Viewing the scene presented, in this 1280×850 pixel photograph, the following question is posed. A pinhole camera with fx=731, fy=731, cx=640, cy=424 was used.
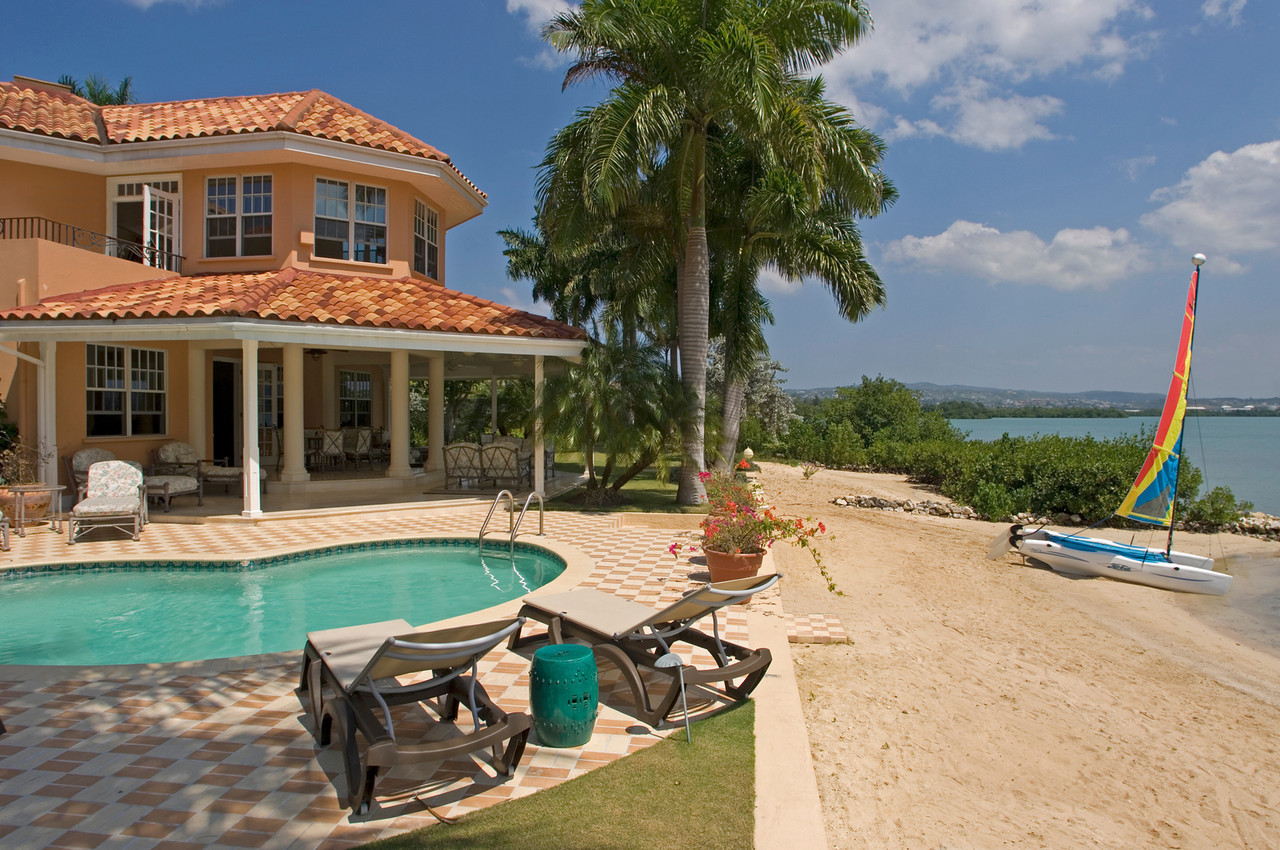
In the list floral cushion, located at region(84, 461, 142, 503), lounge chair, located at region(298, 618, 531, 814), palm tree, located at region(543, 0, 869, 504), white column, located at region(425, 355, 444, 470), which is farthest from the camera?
white column, located at region(425, 355, 444, 470)

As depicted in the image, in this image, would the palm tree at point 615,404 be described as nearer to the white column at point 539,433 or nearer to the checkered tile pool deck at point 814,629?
the white column at point 539,433

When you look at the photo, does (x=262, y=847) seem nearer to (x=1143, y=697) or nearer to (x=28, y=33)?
(x=1143, y=697)

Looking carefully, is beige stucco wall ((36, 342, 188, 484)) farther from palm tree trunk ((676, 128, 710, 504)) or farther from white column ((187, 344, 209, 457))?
palm tree trunk ((676, 128, 710, 504))

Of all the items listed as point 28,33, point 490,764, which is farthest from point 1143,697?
point 28,33

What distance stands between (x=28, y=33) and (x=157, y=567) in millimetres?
16538

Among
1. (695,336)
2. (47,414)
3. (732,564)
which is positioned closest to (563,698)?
(732,564)

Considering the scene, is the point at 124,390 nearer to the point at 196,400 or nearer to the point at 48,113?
the point at 196,400

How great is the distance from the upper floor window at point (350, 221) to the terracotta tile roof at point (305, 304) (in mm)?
769

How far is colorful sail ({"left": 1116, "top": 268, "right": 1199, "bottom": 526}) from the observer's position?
12.8m

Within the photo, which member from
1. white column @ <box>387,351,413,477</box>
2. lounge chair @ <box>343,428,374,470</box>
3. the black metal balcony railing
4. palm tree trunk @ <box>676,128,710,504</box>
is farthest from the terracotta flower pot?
the black metal balcony railing

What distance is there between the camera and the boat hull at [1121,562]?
12031mm

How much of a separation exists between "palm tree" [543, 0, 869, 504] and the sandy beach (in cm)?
700

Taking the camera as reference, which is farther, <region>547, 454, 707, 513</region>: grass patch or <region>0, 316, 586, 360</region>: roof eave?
<region>547, 454, 707, 513</region>: grass patch

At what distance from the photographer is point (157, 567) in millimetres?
9531
